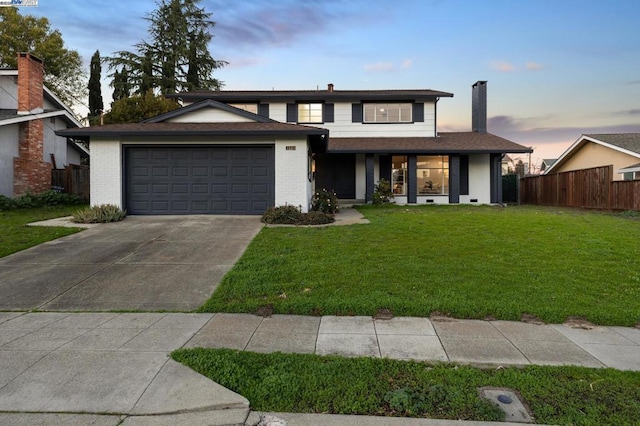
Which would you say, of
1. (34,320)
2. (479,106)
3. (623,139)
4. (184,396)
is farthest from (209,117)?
(623,139)

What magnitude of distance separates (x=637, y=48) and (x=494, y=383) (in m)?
18.6

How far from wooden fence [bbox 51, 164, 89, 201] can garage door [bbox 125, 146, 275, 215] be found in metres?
7.93

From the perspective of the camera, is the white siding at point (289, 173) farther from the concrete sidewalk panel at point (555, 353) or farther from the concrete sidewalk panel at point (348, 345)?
the concrete sidewalk panel at point (555, 353)

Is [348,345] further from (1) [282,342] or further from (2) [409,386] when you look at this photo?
(2) [409,386]

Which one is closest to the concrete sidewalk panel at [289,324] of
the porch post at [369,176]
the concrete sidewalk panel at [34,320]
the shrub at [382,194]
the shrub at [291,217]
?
the concrete sidewalk panel at [34,320]

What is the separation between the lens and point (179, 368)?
10.9 ft

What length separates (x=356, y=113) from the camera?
20.1 metres

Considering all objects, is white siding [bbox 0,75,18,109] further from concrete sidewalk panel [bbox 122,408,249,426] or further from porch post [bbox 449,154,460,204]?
concrete sidewalk panel [bbox 122,408,249,426]

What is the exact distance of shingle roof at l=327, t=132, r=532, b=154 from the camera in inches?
694

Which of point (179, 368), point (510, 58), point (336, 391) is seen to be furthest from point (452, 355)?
point (510, 58)

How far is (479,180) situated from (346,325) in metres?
17.2

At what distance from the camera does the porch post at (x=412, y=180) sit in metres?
18.5

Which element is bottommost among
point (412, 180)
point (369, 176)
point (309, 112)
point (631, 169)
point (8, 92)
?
point (412, 180)

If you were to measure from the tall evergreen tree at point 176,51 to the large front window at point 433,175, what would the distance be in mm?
21873
